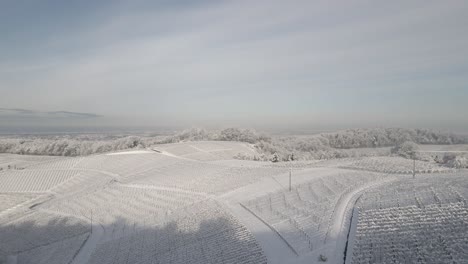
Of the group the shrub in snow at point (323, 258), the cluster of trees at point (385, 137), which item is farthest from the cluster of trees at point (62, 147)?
the shrub in snow at point (323, 258)

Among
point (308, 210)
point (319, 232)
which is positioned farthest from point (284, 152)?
point (319, 232)

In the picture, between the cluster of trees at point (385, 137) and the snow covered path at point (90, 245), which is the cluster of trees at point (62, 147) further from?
the cluster of trees at point (385, 137)

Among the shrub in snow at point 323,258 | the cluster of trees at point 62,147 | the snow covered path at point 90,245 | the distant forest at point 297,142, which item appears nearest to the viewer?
the shrub in snow at point 323,258

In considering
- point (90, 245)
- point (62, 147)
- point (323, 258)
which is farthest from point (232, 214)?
point (62, 147)

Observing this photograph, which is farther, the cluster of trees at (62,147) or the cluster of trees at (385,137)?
the cluster of trees at (385,137)

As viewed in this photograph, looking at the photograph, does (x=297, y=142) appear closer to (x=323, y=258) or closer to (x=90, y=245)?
(x=90, y=245)

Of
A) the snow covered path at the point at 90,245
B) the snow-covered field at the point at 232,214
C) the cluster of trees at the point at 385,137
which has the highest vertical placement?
the cluster of trees at the point at 385,137

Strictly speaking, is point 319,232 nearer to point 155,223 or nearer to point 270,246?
point 270,246

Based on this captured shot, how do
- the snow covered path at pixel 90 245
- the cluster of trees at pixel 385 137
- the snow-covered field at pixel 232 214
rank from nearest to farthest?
the snow-covered field at pixel 232 214
the snow covered path at pixel 90 245
the cluster of trees at pixel 385 137

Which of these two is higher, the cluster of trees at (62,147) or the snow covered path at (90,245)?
the cluster of trees at (62,147)
